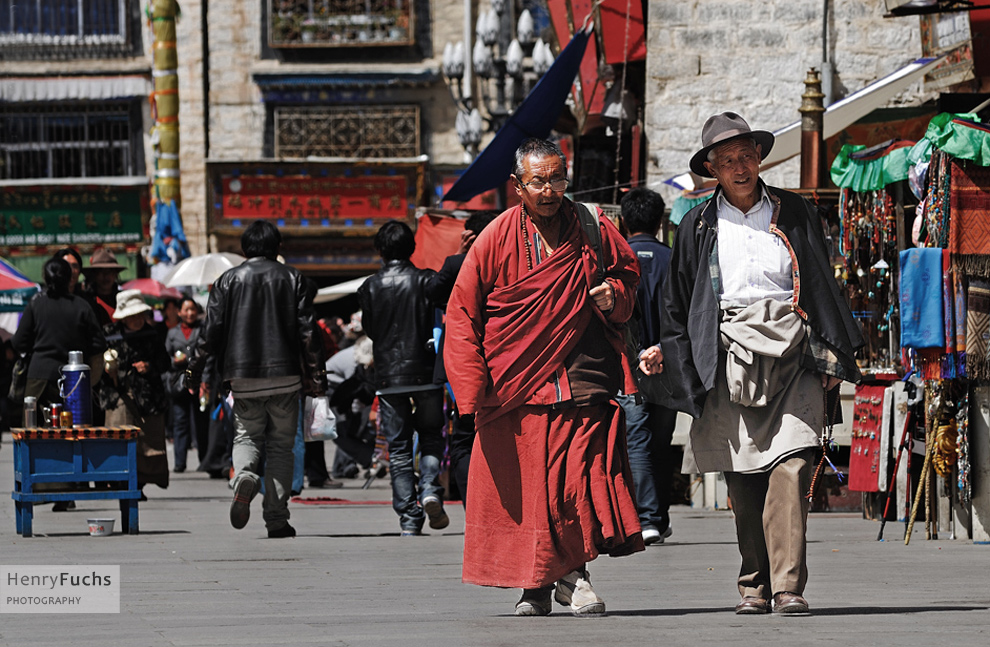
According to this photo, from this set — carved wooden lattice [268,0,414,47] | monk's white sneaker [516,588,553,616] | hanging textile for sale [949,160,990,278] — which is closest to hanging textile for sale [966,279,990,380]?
hanging textile for sale [949,160,990,278]

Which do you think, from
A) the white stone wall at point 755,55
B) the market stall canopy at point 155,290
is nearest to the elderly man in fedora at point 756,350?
the white stone wall at point 755,55

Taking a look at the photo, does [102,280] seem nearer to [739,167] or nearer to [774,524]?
[739,167]

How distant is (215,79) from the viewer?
29703mm

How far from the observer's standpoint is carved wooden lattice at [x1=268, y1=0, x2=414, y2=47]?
1166 inches

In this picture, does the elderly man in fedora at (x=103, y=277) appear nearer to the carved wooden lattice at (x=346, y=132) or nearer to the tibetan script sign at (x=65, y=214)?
the carved wooden lattice at (x=346, y=132)

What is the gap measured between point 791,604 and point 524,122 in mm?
8853

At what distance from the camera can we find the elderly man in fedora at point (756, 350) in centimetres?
587

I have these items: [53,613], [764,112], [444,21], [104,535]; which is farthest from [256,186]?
[53,613]

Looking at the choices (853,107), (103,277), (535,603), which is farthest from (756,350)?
(103,277)

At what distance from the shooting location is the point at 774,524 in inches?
230

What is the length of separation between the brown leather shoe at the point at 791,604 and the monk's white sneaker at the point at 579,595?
2.00 feet

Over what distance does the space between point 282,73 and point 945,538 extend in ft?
71.9

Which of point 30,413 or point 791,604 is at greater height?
point 30,413

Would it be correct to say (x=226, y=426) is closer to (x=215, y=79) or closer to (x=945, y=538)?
(x=945, y=538)
